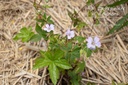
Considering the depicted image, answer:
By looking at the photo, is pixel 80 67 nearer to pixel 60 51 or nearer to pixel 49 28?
pixel 60 51

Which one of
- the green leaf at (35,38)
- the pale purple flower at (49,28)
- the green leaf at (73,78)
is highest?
the pale purple flower at (49,28)

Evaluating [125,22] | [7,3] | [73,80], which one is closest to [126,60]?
[125,22]

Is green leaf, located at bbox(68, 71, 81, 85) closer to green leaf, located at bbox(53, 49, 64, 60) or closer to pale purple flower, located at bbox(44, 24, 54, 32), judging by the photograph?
green leaf, located at bbox(53, 49, 64, 60)

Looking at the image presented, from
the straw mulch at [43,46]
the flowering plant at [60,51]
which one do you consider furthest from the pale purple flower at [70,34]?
the straw mulch at [43,46]

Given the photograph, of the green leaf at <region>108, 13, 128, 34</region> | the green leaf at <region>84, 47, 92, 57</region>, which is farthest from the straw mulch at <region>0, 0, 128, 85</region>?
the green leaf at <region>84, 47, 92, 57</region>

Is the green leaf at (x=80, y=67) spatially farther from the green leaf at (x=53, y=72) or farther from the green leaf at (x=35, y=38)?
the green leaf at (x=35, y=38)

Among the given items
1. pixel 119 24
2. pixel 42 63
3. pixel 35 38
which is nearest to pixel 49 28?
pixel 35 38
